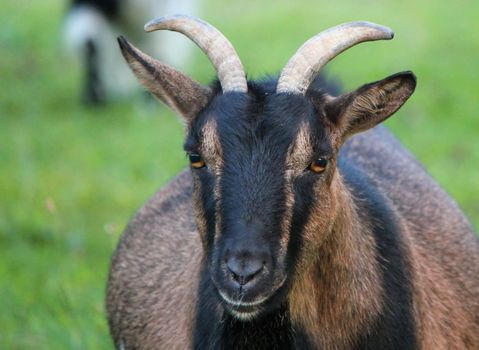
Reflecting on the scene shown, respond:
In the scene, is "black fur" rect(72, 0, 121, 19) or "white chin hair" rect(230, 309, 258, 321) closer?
"white chin hair" rect(230, 309, 258, 321)

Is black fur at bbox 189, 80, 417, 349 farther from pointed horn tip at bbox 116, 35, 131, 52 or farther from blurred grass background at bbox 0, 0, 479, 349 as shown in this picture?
blurred grass background at bbox 0, 0, 479, 349

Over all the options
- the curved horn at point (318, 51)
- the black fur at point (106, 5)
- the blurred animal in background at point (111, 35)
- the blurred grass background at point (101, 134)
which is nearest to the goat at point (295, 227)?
the curved horn at point (318, 51)

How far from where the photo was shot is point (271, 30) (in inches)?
675

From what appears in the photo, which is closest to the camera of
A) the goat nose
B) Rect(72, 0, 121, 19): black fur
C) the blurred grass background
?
the goat nose

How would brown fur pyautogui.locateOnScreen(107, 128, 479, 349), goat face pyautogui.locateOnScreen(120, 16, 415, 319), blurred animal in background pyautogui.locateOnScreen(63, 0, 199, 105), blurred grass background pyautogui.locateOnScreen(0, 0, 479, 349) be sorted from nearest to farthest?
goat face pyautogui.locateOnScreen(120, 16, 415, 319)
brown fur pyautogui.locateOnScreen(107, 128, 479, 349)
blurred grass background pyautogui.locateOnScreen(0, 0, 479, 349)
blurred animal in background pyautogui.locateOnScreen(63, 0, 199, 105)

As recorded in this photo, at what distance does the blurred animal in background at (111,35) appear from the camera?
14.8 metres

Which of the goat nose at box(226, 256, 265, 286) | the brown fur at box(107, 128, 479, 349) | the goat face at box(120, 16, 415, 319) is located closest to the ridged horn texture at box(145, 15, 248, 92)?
the goat face at box(120, 16, 415, 319)

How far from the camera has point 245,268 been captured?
438 centimetres

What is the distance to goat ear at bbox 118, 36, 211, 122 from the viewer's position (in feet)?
16.5

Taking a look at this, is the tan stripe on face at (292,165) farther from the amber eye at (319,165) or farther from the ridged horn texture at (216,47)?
the ridged horn texture at (216,47)

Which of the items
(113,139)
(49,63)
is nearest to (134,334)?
(113,139)

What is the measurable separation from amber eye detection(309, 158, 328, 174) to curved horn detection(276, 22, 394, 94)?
324 millimetres

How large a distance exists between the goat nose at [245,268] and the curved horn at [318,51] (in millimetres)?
813

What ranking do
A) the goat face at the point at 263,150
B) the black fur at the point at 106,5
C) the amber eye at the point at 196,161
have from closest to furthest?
the goat face at the point at 263,150 → the amber eye at the point at 196,161 → the black fur at the point at 106,5
